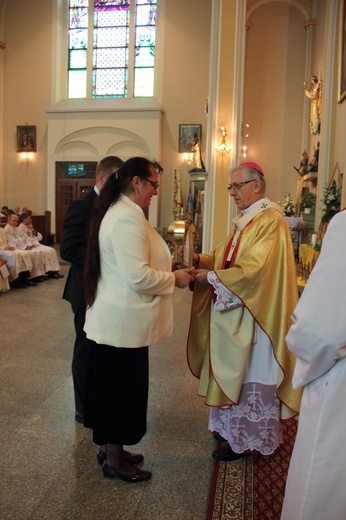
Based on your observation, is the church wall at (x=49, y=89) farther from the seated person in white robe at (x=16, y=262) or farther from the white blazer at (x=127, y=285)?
the white blazer at (x=127, y=285)

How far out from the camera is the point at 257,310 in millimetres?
2311

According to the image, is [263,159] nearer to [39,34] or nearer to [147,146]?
[147,146]

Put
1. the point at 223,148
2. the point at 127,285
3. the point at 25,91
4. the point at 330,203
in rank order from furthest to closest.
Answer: the point at 25,91 → the point at 223,148 → the point at 330,203 → the point at 127,285

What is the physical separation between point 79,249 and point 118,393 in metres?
Result: 0.95

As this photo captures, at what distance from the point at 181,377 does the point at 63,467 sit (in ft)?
4.97

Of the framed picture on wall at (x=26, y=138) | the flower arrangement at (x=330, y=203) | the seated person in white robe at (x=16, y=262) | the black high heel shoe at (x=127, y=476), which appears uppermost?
the framed picture on wall at (x=26, y=138)

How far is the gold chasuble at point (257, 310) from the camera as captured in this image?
230 cm

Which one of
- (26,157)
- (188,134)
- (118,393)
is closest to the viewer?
(118,393)

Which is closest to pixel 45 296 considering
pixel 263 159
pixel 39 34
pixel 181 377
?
pixel 181 377

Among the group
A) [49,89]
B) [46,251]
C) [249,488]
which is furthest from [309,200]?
[49,89]

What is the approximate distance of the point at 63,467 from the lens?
2359mm

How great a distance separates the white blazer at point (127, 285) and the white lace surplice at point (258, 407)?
44 cm

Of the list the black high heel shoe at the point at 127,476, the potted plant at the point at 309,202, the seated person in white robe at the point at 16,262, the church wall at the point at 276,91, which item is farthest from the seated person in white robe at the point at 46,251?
the black high heel shoe at the point at 127,476

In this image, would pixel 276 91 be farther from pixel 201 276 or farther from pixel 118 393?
pixel 118 393
